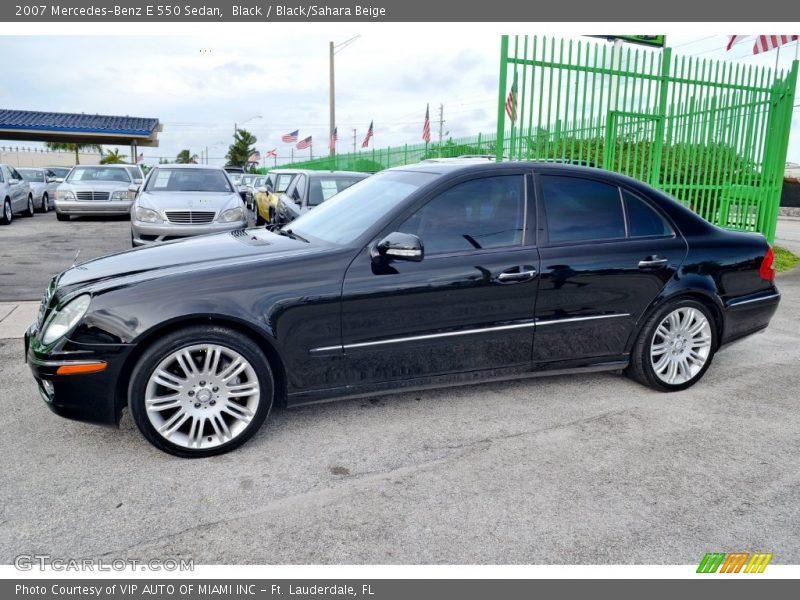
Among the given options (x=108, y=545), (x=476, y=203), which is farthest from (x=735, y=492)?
(x=108, y=545)

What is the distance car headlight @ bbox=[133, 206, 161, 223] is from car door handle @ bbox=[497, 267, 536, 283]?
7114mm

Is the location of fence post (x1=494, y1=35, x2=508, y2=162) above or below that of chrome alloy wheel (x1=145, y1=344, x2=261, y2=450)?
above

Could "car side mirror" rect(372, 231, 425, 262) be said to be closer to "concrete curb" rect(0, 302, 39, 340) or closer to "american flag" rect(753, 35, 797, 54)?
"concrete curb" rect(0, 302, 39, 340)

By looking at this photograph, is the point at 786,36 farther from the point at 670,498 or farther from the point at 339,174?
the point at 670,498

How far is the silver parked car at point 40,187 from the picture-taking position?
18920mm

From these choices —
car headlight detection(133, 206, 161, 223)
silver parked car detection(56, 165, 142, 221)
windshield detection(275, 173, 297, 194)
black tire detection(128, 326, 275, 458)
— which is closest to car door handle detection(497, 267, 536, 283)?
black tire detection(128, 326, 275, 458)

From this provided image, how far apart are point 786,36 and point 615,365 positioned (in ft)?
30.5

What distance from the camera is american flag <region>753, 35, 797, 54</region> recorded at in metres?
10.6

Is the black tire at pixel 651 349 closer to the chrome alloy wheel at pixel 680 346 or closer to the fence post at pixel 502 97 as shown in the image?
the chrome alloy wheel at pixel 680 346

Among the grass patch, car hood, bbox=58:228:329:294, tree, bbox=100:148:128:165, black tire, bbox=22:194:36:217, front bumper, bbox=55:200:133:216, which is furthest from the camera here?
tree, bbox=100:148:128:165

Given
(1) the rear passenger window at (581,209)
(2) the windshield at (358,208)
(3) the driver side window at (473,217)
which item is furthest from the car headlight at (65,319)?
(1) the rear passenger window at (581,209)

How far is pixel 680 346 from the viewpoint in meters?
4.52

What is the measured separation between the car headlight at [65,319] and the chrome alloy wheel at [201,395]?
0.50 meters

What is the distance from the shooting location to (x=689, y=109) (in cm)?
946
